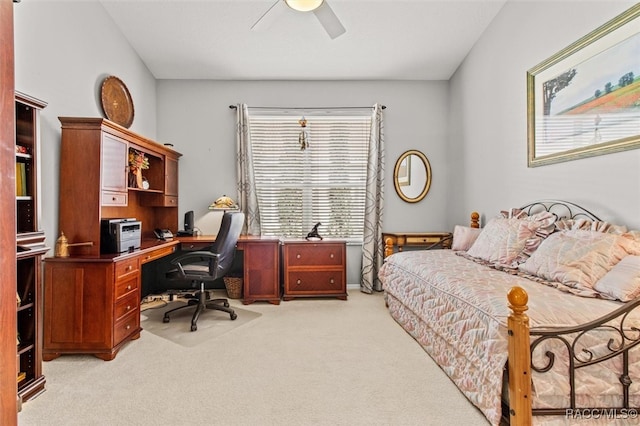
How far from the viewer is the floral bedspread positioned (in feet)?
5.15

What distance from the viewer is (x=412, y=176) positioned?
4746 mm

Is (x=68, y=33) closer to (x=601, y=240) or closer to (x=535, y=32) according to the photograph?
(x=535, y=32)

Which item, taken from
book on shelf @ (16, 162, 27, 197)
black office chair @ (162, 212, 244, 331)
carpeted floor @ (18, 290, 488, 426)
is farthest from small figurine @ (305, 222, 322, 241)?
book on shelf @ (16, 162, 27, 197)

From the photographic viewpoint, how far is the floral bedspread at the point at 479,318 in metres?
1.57

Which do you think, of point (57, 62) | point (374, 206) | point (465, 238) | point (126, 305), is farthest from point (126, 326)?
point (465, 238)

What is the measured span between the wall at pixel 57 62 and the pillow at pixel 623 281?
3692mm

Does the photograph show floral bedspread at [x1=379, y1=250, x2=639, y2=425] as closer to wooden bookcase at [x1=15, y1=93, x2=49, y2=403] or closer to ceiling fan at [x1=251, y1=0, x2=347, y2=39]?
ceiling fan at [x1=251, y1=0, x2=347, y2=39]

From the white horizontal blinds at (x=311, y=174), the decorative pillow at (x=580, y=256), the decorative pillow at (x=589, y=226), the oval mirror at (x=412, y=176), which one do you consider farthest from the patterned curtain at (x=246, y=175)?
the decorative pillow at (x=589, y=226)

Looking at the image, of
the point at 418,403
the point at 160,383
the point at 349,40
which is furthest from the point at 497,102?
the point at 160,383

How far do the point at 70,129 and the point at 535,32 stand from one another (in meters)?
4.08

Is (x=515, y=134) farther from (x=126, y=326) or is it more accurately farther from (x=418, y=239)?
Result: (x=126, y=326)

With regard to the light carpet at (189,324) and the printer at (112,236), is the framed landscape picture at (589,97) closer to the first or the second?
the light carpet at (189,324)

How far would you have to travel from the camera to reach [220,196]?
4598mm

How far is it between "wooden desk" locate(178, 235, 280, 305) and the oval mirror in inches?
77.1
